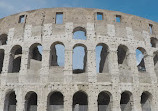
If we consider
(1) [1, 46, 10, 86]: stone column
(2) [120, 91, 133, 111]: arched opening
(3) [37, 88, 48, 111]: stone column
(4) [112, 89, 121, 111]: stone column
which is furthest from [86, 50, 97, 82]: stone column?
(1) [1, 46, 10, 86]: stone column

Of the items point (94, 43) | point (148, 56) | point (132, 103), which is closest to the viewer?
point (132, 103)

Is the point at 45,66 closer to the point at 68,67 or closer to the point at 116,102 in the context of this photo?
the point at 68,67

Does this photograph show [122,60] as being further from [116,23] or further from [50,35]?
[50,35]

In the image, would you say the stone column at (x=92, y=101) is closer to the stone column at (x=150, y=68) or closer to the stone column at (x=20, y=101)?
the stone column at (x=20, y=101)

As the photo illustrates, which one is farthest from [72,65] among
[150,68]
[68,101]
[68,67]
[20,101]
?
[150,68]

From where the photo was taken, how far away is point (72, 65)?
1223 centimetres

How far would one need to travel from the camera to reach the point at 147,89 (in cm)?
1277

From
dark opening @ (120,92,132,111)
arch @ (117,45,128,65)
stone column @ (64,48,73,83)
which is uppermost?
arch @ (117,45,128,65)

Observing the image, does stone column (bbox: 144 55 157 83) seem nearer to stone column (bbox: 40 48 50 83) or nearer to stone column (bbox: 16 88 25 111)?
stone column (bbox: 40 48 50 83)

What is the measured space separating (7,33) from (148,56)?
13199 millimetres

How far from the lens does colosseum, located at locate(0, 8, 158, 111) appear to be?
38.5 ft

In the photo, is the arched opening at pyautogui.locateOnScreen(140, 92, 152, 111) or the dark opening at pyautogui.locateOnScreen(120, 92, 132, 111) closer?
the dark opening at pyautogui.locateOnScreen(120, 92, 132, 111)

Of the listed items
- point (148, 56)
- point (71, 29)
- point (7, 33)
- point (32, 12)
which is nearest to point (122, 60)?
point (148, 56)

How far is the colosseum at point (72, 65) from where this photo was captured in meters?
11.7
